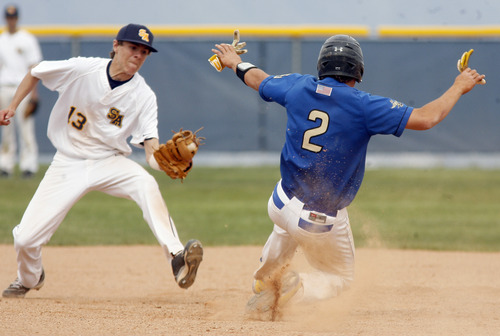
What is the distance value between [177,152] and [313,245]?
1.16 meters

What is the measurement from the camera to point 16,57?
11547mm

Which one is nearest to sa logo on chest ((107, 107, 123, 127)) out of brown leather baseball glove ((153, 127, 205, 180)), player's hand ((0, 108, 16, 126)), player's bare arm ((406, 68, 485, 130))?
brown leather baseball glove ((153, 127, 205, 180))

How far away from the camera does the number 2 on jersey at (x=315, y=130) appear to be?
422 cm

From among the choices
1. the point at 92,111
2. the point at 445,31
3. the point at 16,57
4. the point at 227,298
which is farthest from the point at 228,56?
the point at 445,31

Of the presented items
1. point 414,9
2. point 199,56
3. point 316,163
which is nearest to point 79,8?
point 199,56

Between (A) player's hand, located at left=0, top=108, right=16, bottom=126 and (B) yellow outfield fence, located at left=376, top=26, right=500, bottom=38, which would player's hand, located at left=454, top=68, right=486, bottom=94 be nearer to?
(A) player's hand, located at left=0, top=108, right=16, bottom=126

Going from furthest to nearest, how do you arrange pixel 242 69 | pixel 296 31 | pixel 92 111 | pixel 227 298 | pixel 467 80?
pixel 296 31
pixel 227 298
pixel 92 111
pixel 242 69
pixel 467 80

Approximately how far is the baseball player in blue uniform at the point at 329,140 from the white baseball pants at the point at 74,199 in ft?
2.98

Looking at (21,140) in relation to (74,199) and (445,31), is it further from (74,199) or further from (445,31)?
(445,31)

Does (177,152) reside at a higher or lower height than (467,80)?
lower

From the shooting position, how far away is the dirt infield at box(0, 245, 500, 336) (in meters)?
4.21

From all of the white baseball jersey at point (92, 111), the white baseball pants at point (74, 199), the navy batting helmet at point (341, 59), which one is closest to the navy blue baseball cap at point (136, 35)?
the white baseball jersey at point (92, 111)

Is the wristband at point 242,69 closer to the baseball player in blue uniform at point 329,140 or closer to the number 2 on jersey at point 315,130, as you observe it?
the baseball player in blue uniform at point 329,140

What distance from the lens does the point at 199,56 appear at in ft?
46.9
